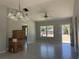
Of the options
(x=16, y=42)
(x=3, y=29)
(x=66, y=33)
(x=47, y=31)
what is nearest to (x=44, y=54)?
(x=16, y=42)

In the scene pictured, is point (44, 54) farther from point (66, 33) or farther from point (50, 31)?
point (50, 31)

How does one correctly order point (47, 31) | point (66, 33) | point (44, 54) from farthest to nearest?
point (47, 31)
point (66, 33)
point (44, 54)

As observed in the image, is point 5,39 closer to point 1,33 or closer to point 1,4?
point 1,33

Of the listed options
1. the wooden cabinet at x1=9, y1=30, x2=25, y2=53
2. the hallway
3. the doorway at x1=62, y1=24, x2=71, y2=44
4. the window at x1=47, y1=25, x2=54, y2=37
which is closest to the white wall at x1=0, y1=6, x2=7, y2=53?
the wooden cabinet at x1=9, y1=30, x2=25, y2=53

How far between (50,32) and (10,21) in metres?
6.98

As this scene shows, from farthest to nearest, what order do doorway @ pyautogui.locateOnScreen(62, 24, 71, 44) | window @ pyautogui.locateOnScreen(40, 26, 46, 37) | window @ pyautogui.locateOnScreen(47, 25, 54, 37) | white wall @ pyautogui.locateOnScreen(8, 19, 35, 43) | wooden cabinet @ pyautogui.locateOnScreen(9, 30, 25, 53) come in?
window @ pyautogui.locateOnScreen(40, 26, 46, 37), window @ pyautogui.locateOnScreen(47, 25, 54, 37), doorway @ pyautogui.locateOnScreen(62, 24, 71, 44), white wall @ pyautogui.locateOnScreen(8, 19, 35, 43), wooden cabinet @ pyautogui.locateOnScreen(9, 30, 25, 53)

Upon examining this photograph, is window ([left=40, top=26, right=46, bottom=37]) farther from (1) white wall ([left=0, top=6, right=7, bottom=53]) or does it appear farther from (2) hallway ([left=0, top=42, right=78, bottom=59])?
(1) white wall ([left=0, top=6, right=7, bottom=53])

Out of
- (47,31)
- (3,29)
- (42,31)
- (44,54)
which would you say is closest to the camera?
(44,54)

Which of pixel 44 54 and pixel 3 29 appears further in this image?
pixel 3 29

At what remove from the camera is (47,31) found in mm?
15172

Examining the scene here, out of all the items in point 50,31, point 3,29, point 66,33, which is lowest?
point 66,33

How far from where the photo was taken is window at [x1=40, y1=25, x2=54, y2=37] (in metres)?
14.8

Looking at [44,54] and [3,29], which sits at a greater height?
[3,29]

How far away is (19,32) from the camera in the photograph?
343 inches
